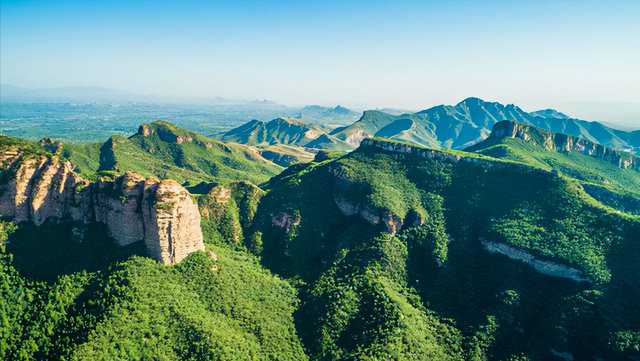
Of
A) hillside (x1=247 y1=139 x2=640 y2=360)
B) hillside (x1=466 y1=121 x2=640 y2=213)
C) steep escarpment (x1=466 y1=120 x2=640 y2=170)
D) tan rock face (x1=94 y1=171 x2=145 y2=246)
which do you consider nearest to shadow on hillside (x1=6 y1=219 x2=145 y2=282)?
tan rock face (x1=94 y1=171 x2=145 y2=246)

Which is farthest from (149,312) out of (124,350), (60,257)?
(60,257)

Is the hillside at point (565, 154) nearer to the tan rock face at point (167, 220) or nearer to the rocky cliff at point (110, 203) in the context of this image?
the tan rock face at point (167, 220)

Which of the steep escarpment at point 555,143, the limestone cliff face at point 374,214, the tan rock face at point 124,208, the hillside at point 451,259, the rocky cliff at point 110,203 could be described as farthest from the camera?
the steep escarpment at point 555,143

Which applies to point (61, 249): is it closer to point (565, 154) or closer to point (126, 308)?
point (126, 308)

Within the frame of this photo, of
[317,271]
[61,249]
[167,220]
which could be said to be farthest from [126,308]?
[317,271]

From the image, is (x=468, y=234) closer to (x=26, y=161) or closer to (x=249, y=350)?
(x=249, y=350)

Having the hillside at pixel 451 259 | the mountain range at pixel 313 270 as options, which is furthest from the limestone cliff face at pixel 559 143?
the mountain range at pixel 313 270

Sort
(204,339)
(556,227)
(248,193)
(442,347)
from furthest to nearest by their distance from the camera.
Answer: (248,193) < (556,227) < (442,347) < (204,339)
